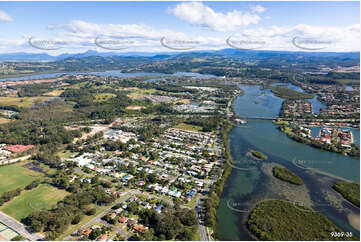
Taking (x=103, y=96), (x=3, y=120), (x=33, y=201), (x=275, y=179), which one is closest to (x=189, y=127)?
(x=275, y=179)

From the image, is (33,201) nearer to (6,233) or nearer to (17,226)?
(17,226)

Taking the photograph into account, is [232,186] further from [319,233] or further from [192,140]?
[192,140]

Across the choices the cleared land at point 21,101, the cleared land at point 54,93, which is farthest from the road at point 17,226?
the cleared land at point 54,93

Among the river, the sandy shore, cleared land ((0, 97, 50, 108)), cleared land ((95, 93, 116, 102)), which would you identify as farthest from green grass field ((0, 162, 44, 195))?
cleared land ((95, 93, 116, 102))

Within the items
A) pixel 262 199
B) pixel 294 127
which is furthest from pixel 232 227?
pixel 294 127

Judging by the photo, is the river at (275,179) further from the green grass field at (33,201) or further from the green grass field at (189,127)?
the green grass field at (33,201)
